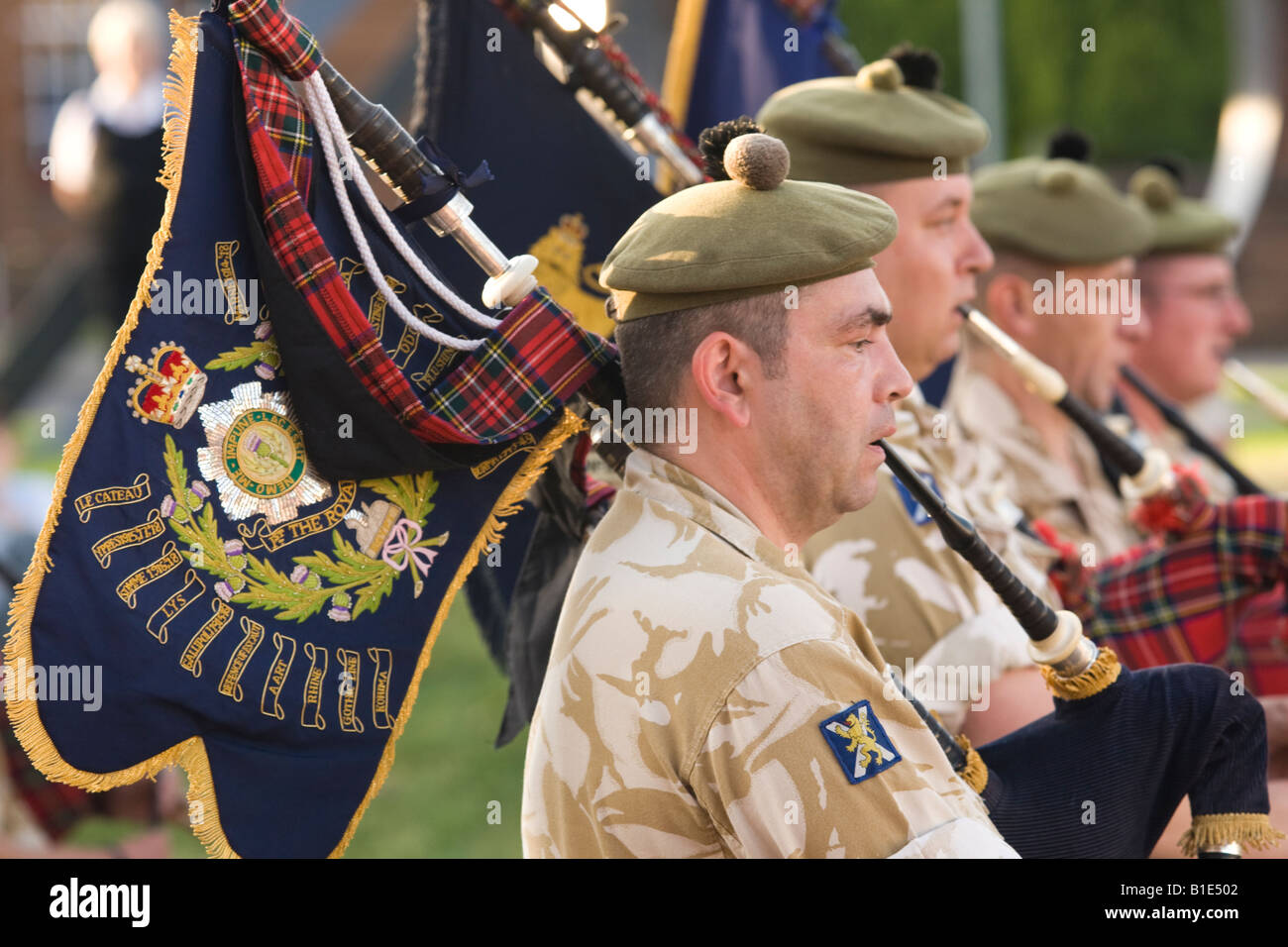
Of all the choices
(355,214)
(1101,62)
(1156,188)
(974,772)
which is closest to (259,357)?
(355,214)

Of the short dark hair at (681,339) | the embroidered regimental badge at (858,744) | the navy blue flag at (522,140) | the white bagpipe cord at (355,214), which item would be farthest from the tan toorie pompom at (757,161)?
the navy blue flag at (522,140)

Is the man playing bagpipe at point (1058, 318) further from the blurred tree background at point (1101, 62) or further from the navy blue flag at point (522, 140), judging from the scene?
the blurred tree background at point (1101, 62)

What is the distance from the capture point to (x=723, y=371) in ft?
7.55

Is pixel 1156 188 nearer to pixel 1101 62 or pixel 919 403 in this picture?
pixel 919 403

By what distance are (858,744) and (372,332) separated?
2.98 feet

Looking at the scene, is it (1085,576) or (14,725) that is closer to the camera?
(14,725)

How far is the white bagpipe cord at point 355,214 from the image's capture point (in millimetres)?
2383

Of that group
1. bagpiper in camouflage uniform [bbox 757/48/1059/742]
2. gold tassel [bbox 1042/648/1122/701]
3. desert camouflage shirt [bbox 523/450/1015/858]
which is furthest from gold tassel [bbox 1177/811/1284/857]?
bagpiper in camouflage uniform [bbox 757/48/1059/742]

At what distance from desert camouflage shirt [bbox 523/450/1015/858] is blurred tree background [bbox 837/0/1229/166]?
1291cm

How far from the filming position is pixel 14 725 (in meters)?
2.09

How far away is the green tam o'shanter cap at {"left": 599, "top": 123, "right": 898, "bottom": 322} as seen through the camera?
224cm

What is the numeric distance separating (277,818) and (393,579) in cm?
38
